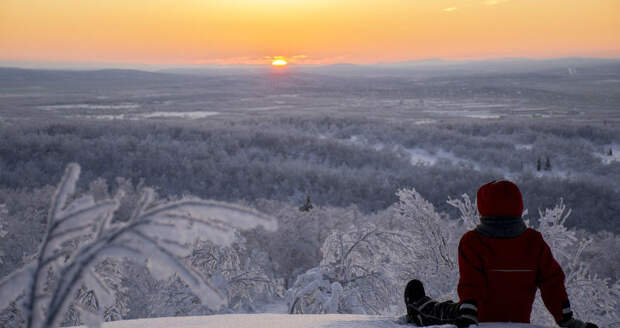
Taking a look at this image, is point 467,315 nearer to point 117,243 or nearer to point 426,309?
point 426,309

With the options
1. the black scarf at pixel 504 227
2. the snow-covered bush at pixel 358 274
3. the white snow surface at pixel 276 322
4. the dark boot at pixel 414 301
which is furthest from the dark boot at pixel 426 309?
the snow-covered bush at pixel 358 274

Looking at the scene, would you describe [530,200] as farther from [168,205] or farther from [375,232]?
[168,205]

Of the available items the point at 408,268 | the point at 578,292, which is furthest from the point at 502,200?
the point at 578,292

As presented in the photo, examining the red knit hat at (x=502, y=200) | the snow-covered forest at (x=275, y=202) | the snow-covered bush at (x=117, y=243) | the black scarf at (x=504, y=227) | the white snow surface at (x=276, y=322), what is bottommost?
the snow-covered forest at (x=275, y=202)

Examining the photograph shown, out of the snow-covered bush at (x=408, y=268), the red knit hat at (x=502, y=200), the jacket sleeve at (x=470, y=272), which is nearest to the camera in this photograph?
the jacket sleeve at (x=470, y=272)

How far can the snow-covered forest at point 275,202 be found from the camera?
3.60 feet

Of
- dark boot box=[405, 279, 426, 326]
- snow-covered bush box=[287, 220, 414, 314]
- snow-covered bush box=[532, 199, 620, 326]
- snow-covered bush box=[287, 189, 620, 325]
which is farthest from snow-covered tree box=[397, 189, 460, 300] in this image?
dark boot box=[405, 279, 426, 326]

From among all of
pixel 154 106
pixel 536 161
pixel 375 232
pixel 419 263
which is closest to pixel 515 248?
pixel 419 263

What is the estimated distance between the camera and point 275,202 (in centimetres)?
2406

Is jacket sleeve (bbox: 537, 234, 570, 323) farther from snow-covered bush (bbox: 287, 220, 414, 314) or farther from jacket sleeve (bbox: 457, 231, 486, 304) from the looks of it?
snow-covered bush (bbox: 287, 220, 414, 314)

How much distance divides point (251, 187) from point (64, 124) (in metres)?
34.6

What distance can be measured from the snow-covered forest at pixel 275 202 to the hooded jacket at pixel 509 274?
4.40ft

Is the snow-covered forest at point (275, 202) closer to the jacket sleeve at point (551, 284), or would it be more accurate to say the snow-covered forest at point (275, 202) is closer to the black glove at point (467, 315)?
the black glove at point (467, 315)

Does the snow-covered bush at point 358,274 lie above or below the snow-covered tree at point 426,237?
below
